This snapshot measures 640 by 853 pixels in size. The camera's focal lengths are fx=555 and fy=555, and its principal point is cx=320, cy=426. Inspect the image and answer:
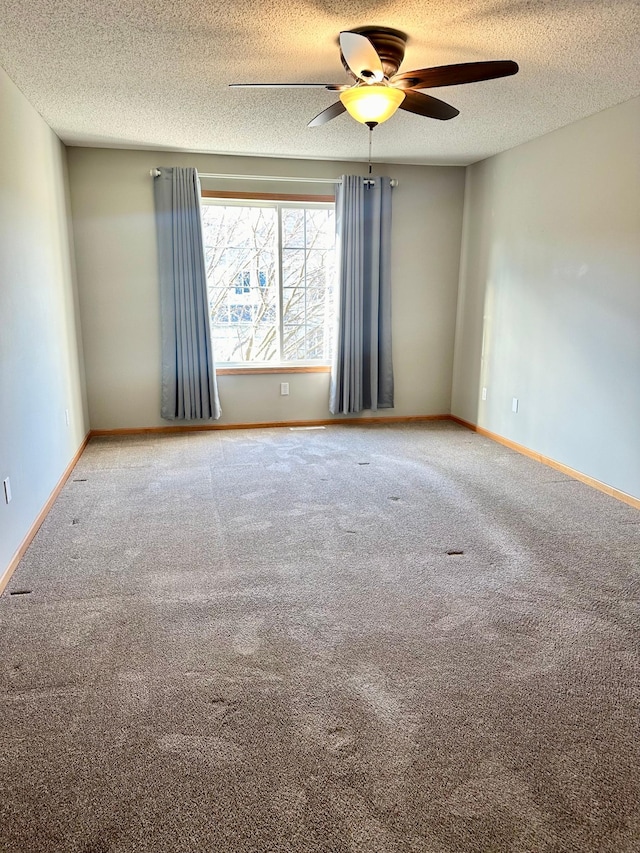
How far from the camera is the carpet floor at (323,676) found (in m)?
1.41

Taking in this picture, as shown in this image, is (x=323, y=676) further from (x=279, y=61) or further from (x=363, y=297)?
(x=363, y=297)

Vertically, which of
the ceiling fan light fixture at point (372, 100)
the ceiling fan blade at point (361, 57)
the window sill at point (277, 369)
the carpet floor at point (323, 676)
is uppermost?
the ceiling fan blade at point (361, 57)

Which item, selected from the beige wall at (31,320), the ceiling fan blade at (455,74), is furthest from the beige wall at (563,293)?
the beige wall at (31,320)

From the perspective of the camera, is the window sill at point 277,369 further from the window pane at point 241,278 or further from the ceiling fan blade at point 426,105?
the ceiling fan blade at point 426,105

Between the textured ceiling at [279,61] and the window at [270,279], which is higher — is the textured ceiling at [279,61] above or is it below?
above

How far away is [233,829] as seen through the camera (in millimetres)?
1373

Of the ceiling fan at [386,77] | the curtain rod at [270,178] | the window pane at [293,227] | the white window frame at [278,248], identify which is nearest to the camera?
the ceiling fan at [386,77]

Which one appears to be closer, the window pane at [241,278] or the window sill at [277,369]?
the window pane at [241,278]

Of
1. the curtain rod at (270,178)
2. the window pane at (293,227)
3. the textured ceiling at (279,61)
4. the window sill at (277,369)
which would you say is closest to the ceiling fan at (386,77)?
the textured ceiling at (279,61)

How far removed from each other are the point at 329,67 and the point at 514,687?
300 centimetres

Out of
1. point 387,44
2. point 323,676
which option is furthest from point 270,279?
point 323,676

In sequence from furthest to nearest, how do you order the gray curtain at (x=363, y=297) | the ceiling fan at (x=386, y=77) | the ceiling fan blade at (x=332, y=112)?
the gray curtain at (x=363, y=297) < the ceiling fan blade at (x=332, y=112) < the ceiling fan at (x=386, y=77)

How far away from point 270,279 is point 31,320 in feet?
8.18

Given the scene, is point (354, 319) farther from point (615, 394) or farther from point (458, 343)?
point (615, 394)
